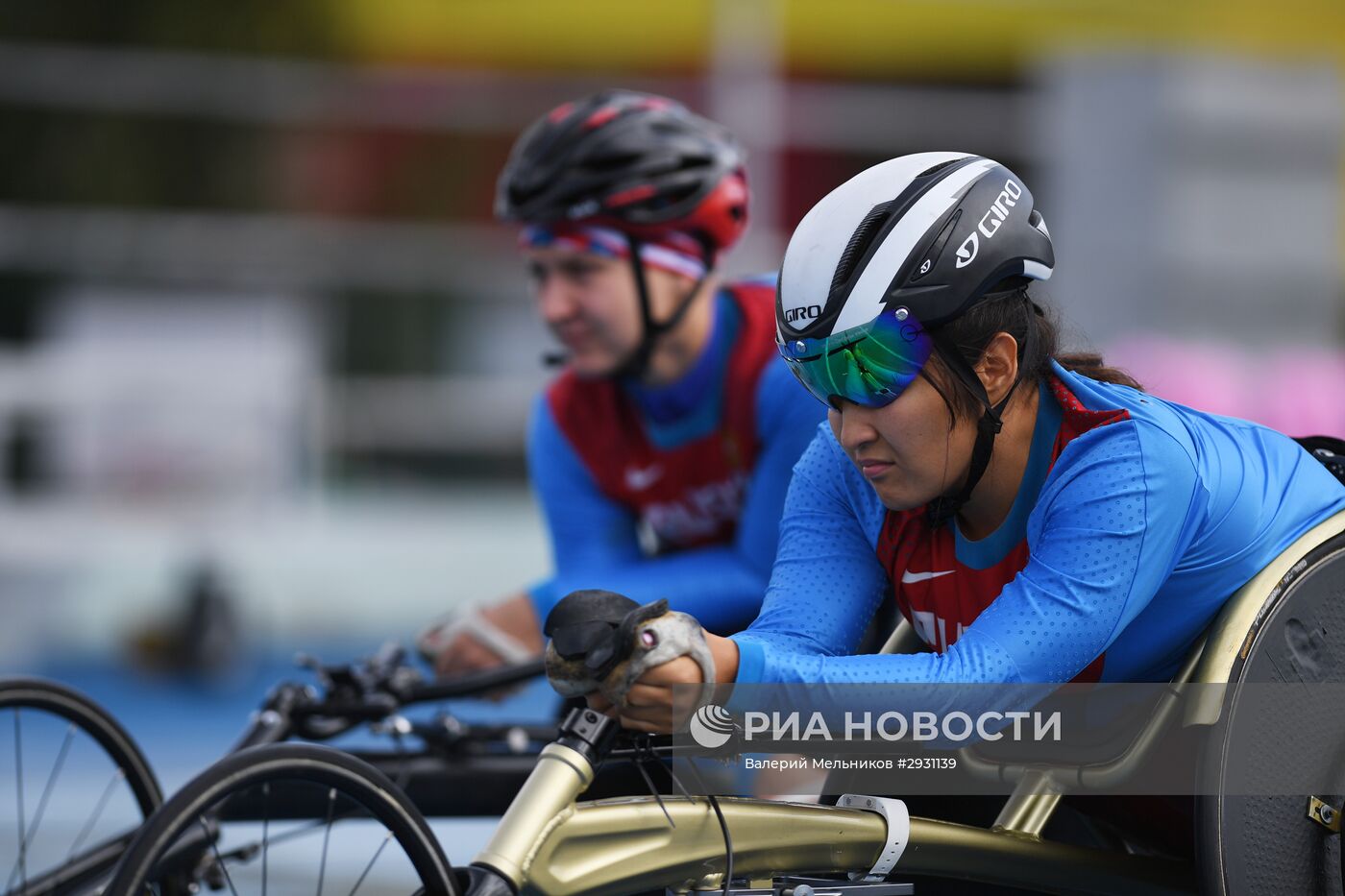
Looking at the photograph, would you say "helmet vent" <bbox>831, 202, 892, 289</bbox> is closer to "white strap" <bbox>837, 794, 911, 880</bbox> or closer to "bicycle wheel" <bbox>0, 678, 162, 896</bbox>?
"white strap" <bbox>837, 794, 911, 880</bbox>

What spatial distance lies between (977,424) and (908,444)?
111 mm

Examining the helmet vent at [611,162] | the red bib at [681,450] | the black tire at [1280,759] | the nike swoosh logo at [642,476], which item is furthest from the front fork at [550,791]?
the helmet vent at [611,162]

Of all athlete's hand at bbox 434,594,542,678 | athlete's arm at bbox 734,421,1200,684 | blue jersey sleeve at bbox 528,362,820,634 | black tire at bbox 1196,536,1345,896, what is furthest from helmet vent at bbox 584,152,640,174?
black tire at bbox 1196,536,1345,896

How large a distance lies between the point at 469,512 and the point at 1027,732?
1058 centimetres

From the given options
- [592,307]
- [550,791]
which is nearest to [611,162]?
[592,307]

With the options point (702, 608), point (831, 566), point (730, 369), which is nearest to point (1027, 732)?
point (831, 566)

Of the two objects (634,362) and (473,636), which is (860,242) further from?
(473,636)

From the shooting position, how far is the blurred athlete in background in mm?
3920

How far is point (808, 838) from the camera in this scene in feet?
7.59

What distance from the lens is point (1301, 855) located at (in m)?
2.49

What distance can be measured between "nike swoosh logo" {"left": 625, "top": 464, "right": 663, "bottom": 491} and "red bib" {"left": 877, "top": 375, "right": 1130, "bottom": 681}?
1407 mm

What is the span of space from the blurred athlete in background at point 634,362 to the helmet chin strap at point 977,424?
1.20 meters

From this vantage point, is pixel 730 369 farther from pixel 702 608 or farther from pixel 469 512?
pixel 469 512

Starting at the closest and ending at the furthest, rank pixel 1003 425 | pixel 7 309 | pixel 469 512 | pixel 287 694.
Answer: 1. pixel 1003 425
2. pixel 287 694
3. pixel 7 309
4. pixel 469 512
